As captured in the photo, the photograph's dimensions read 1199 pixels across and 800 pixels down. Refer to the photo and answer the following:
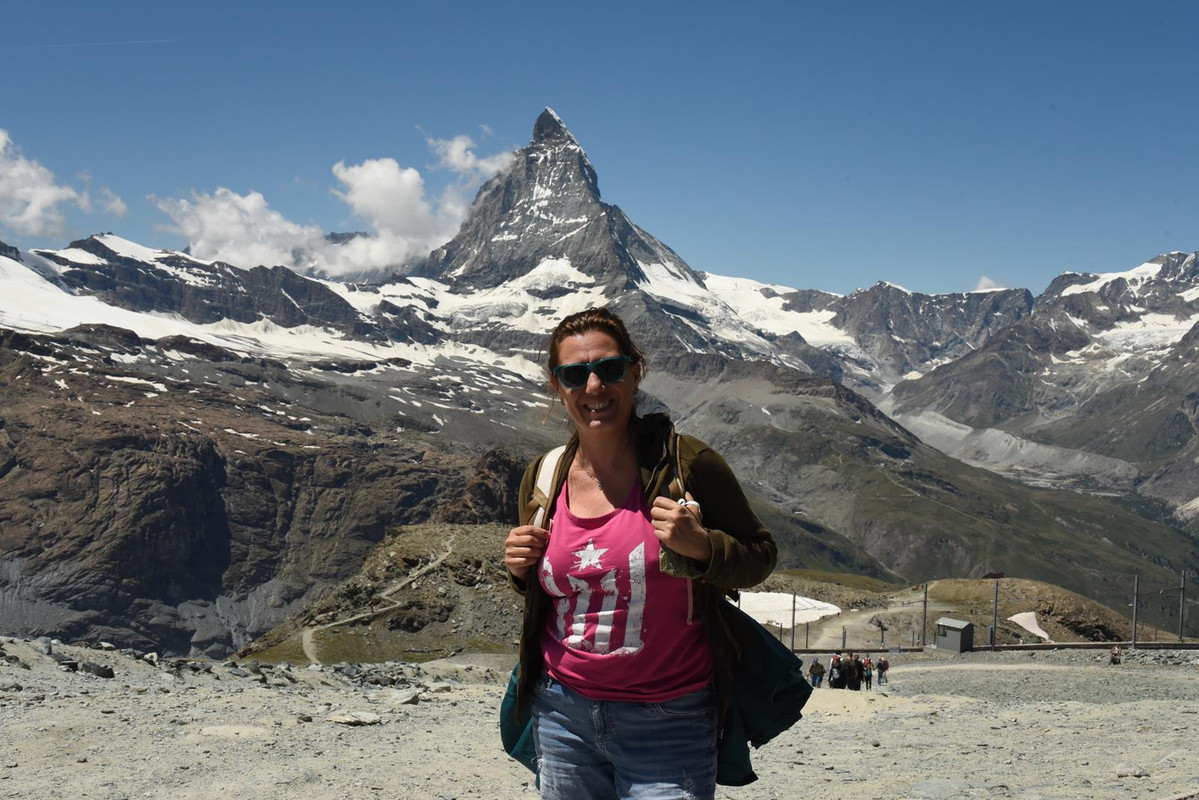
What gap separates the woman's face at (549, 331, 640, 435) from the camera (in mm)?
6637

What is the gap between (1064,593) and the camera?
87500 mm

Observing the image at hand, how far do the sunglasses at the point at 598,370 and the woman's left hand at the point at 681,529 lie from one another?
41.0 inches

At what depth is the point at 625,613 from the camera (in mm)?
6270

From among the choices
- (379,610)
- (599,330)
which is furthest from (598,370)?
(379,610)

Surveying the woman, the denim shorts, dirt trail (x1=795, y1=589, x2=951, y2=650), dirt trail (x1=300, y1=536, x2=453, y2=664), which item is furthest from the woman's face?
dirt trail (x1=795, y1=589, x2=951, y2=650)

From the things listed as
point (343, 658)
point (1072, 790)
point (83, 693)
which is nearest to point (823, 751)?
point (1072, 790)

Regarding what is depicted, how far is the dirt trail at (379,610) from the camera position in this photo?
163 feet

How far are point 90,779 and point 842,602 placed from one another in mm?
82191

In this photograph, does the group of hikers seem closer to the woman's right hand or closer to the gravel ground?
the gravel ground

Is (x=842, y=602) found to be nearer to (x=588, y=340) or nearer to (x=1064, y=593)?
(x=1064, y=593)

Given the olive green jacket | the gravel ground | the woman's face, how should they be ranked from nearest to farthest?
1. the olive green jacket
2. the woman's face
3. the gravel ground

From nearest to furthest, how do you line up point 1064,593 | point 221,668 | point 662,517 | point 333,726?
point 662,517
point 333,726
point 221,668
point 1064,593

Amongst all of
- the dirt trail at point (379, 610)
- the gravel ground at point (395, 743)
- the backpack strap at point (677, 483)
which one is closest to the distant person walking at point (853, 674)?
the gravel ground at point (395, 743)

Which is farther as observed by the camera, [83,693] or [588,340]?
[83,693]
